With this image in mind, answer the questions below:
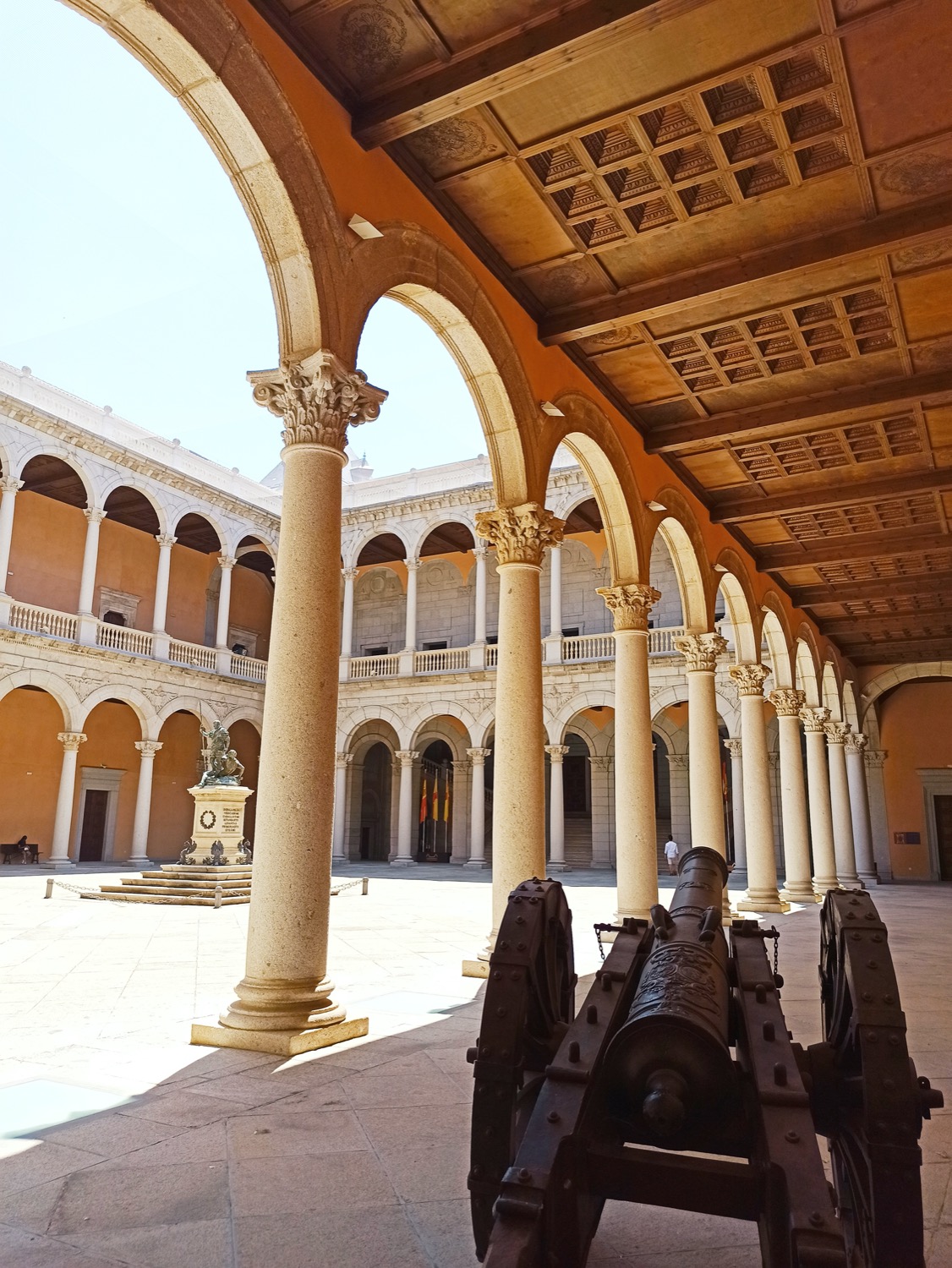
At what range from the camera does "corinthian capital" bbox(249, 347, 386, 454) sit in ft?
17.4

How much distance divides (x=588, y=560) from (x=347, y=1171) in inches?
965

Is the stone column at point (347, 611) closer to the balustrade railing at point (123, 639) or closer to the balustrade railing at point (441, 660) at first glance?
the balustrade railing at point (441, 660)

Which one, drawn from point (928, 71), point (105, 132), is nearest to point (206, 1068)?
point (928, 71)

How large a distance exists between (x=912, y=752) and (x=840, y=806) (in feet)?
17.1

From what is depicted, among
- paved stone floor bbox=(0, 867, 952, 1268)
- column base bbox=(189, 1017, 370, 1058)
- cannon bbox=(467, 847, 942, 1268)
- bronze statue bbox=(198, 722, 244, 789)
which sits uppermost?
bronze statue bbox=(198, 722, 244, 789)

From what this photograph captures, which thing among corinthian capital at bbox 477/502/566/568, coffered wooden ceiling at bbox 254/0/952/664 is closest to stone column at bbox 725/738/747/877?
coffered wooden ceiling at bbox 254/0/952/664

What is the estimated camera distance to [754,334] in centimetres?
847

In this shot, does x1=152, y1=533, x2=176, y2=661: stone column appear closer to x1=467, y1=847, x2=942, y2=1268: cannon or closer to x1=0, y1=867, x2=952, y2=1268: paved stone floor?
x1=0, y1=867, x2=952, y2=1268: paved stone floor

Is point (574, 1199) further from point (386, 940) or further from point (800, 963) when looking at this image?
point (386, 940)

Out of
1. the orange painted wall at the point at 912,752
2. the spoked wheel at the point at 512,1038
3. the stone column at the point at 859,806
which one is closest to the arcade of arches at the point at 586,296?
the spoked wheel at the point at 512,1038

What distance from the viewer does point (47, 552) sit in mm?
23891

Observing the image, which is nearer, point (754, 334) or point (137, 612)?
point (754, 334)

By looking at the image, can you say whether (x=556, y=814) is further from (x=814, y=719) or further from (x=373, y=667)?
(x=814, y=719)

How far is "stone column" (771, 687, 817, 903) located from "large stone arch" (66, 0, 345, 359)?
13.2 meters
